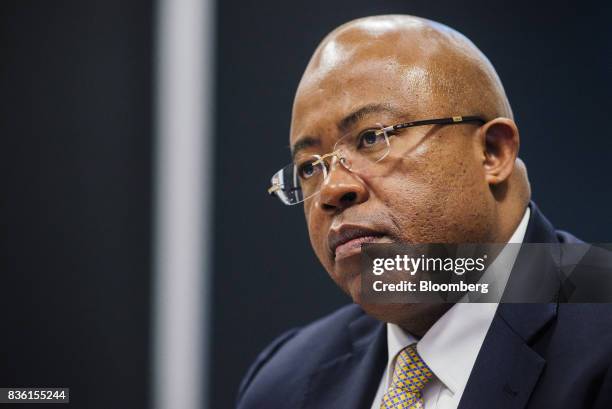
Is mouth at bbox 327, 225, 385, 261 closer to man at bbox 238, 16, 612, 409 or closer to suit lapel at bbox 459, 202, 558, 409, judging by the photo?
man at bbox 238, 16, 612, 409

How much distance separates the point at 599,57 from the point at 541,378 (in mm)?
804

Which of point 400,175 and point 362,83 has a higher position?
point 362,83

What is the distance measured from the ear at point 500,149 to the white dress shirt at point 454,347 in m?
0.14

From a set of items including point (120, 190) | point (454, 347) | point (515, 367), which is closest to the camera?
point (515, 367)

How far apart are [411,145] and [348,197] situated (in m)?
0.14

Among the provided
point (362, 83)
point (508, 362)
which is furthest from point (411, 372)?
point (362, 83)

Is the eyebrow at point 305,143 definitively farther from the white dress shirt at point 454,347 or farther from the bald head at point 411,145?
the white dress shirt at point 454,347

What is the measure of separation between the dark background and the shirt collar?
725mm

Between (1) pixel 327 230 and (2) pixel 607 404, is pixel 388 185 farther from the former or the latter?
(2) pixel 607 404

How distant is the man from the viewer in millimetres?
1103

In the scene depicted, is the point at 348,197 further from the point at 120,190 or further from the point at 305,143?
the point at 120,190

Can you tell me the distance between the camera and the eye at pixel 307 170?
1294mm

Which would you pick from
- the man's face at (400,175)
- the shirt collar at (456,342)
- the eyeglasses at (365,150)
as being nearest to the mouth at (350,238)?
the man's face at (400,175)

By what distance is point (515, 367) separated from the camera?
1084 mm
